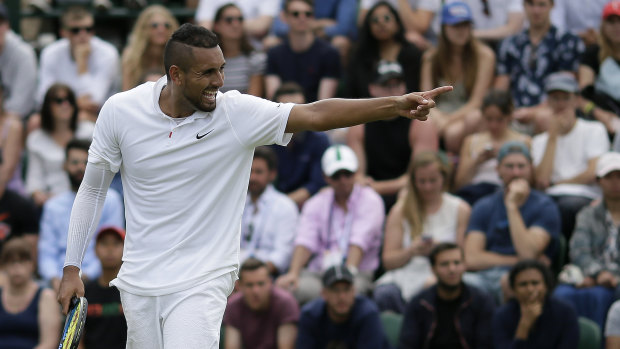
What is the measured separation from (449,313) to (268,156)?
7.38 feet

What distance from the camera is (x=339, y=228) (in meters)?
9.01

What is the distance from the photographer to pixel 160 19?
10523 mm

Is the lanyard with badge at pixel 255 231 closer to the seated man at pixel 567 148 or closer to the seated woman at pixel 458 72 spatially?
the seated woman at pixel 458 72

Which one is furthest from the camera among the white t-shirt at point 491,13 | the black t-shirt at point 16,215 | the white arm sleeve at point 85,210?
the white t-shirt at point 491,13

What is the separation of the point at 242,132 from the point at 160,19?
580 centimetres

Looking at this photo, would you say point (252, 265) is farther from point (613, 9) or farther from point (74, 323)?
point (613, 9)

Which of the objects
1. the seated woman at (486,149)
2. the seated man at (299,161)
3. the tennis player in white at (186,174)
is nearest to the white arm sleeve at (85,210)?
the tennis player in white at (186,174)

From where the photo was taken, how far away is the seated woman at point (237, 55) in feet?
34.7

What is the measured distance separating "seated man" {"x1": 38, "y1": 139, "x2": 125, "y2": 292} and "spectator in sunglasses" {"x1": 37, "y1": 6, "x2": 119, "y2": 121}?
1732 mm

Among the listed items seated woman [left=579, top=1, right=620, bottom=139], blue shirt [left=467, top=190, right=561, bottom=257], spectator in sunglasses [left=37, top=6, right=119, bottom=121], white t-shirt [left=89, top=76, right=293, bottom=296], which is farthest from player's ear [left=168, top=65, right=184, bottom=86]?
spectator in sunglasses [left=37, top=6, right=119, bottom=121]

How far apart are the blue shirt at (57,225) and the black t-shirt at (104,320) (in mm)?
967

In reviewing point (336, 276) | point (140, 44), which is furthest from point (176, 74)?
point (140, 44)

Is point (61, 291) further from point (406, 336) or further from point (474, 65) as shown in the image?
point (474, 65)

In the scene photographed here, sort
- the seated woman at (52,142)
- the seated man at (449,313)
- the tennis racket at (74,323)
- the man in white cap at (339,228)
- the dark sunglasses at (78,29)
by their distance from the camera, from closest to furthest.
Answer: the tennis racket at (74,323) → the seated man at (449,313) → the man in white cap at (339,228) → the seated woman at (52,142) → the dark sunglasses at (78,29)
